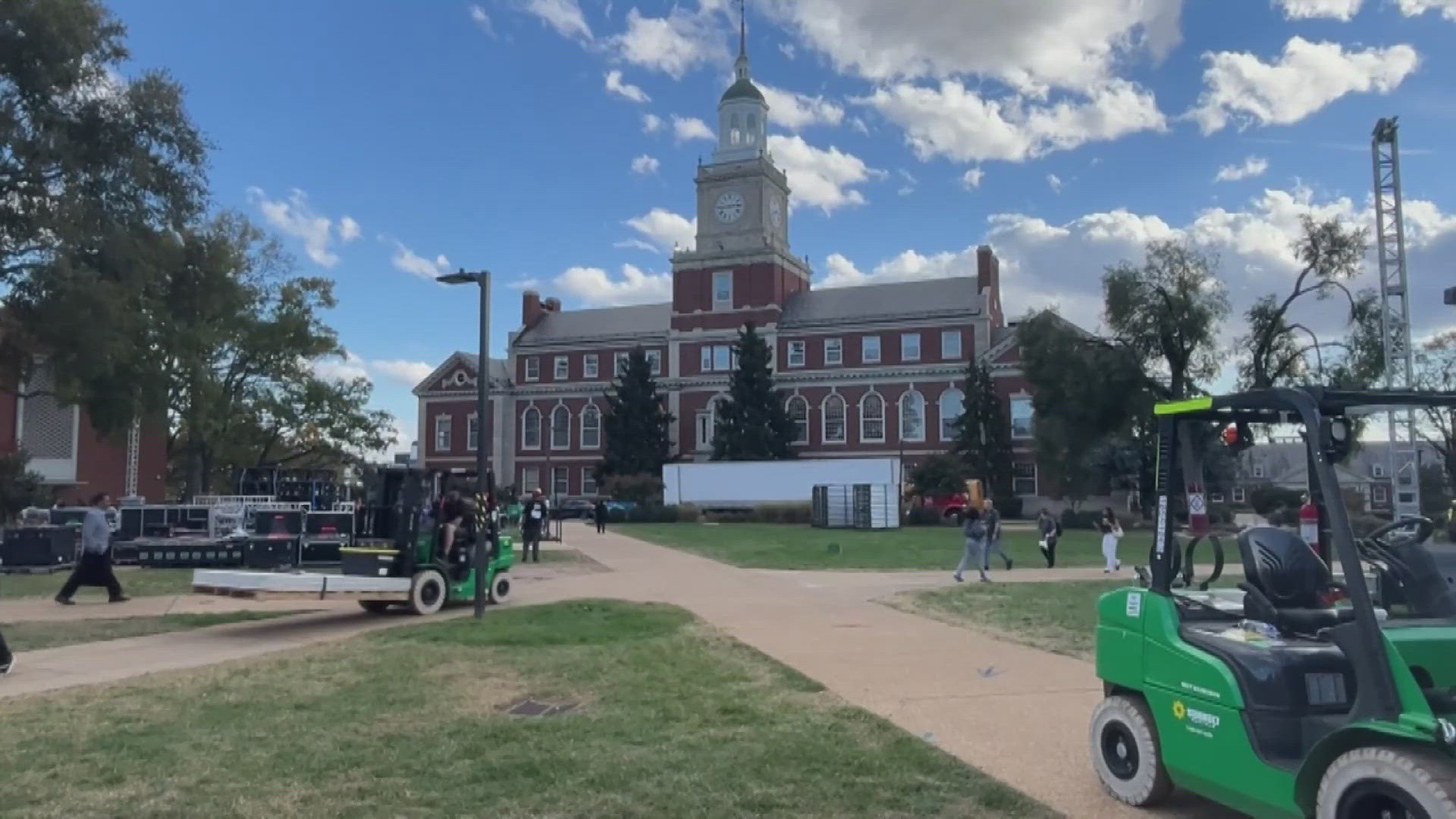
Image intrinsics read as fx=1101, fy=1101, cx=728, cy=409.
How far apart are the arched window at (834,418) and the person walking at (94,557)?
60264mm

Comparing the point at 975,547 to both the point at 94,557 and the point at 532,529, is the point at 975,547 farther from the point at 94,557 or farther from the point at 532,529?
the point at 94,557

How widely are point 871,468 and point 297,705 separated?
1817 inches

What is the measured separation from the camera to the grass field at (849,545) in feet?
90.0

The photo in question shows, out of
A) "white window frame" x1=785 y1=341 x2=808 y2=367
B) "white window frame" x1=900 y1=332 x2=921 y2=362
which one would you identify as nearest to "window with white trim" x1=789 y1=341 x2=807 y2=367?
"white window frame" x1=785 y1=341 x2=808 y2=367

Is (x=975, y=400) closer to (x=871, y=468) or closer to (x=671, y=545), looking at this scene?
(x=871, y=468)

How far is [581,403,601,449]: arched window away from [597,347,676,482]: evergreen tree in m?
4.80

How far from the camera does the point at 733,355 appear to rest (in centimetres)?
7744

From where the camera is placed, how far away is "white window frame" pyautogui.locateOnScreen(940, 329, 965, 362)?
7225cm

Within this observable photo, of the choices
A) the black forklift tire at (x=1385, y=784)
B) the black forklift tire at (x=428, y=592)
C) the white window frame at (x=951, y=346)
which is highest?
the white window frame at (x=951, y=346)

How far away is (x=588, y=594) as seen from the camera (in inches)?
738

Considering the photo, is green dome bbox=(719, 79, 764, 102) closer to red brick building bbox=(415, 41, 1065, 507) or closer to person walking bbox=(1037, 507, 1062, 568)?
red brick building bbox=(415, 41, 1065, 507)

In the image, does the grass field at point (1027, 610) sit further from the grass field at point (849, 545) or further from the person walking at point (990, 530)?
the grass field at point (849, 545)

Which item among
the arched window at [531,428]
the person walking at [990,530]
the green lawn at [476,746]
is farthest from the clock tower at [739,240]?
the green lawn at [476,746]

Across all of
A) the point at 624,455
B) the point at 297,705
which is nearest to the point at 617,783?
the point at 297,705
